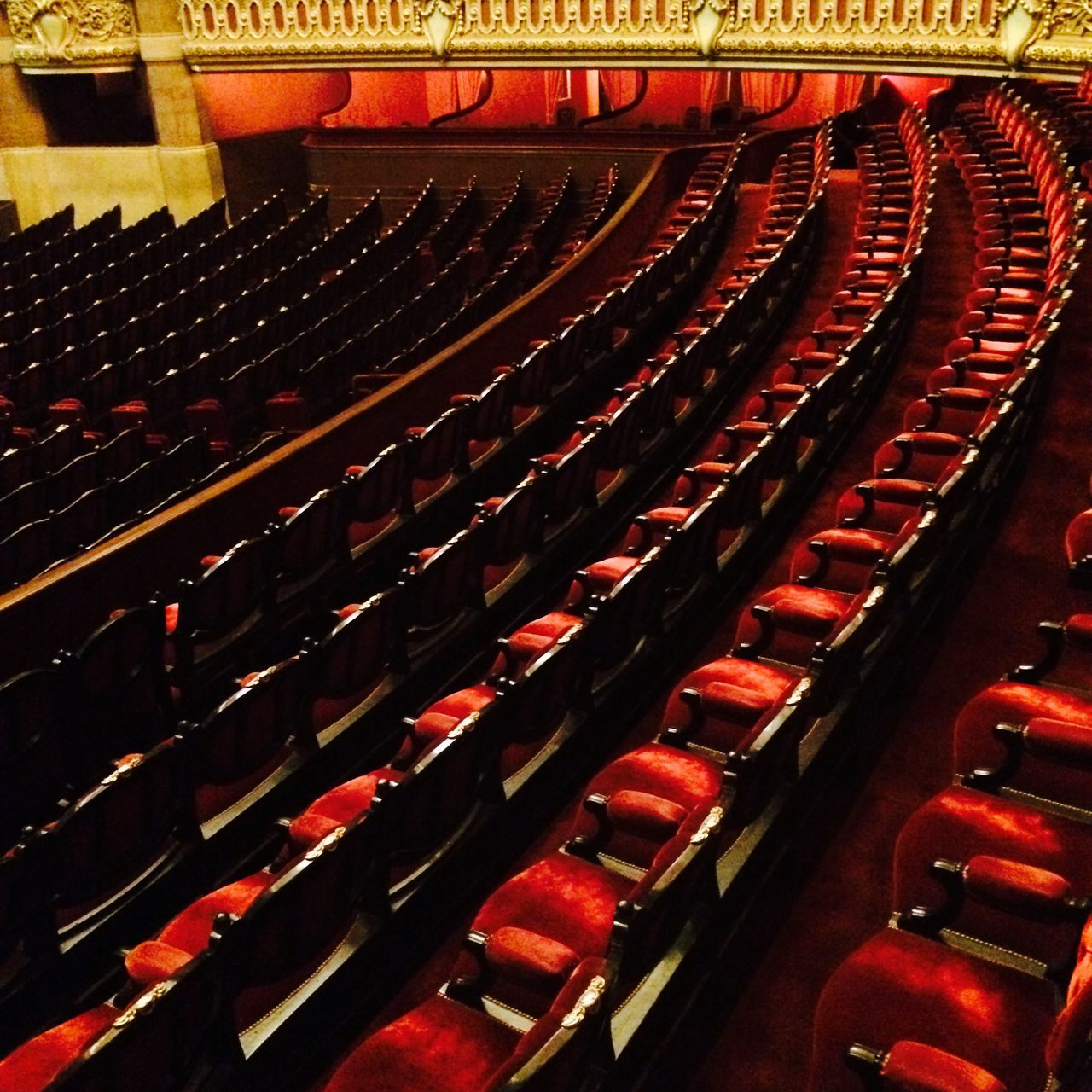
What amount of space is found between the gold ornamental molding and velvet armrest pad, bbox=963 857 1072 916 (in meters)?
1.92

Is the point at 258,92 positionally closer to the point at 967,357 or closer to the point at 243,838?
the point at 967,357

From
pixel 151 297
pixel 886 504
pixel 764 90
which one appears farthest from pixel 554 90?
pixel 886 504

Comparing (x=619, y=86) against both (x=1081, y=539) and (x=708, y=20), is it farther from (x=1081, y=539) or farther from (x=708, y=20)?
(x=1081, y=539)

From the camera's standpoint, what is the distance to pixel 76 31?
3072 millimetres

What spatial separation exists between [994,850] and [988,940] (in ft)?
0.16

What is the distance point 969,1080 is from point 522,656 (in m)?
0.46

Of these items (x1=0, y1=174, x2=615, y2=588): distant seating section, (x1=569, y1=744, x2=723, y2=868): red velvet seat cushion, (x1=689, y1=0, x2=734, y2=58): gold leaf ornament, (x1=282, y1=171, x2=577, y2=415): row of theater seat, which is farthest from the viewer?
(x1=689, y1=0, x2=734, y2=58): gold leaf ornament

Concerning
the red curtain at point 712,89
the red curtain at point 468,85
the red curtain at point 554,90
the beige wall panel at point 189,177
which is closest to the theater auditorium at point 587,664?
the beige wall panel at point 189,177

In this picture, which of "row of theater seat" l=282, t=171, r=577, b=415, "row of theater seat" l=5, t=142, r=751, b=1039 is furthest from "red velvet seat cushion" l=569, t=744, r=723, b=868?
"row of theater seat" l=282, t=171, r=577, b=415

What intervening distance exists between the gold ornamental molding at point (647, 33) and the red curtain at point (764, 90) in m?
0.83

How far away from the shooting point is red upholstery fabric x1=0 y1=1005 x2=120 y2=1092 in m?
0.58

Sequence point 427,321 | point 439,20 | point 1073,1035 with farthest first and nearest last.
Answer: point 439,20
point 427,321
point 1073,1035

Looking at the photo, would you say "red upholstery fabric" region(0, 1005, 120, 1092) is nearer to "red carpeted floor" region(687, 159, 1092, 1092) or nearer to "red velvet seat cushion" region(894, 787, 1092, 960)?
"red carpeted floor" region(687, 159, 1092, 1092)

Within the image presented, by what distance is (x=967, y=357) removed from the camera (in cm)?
126
